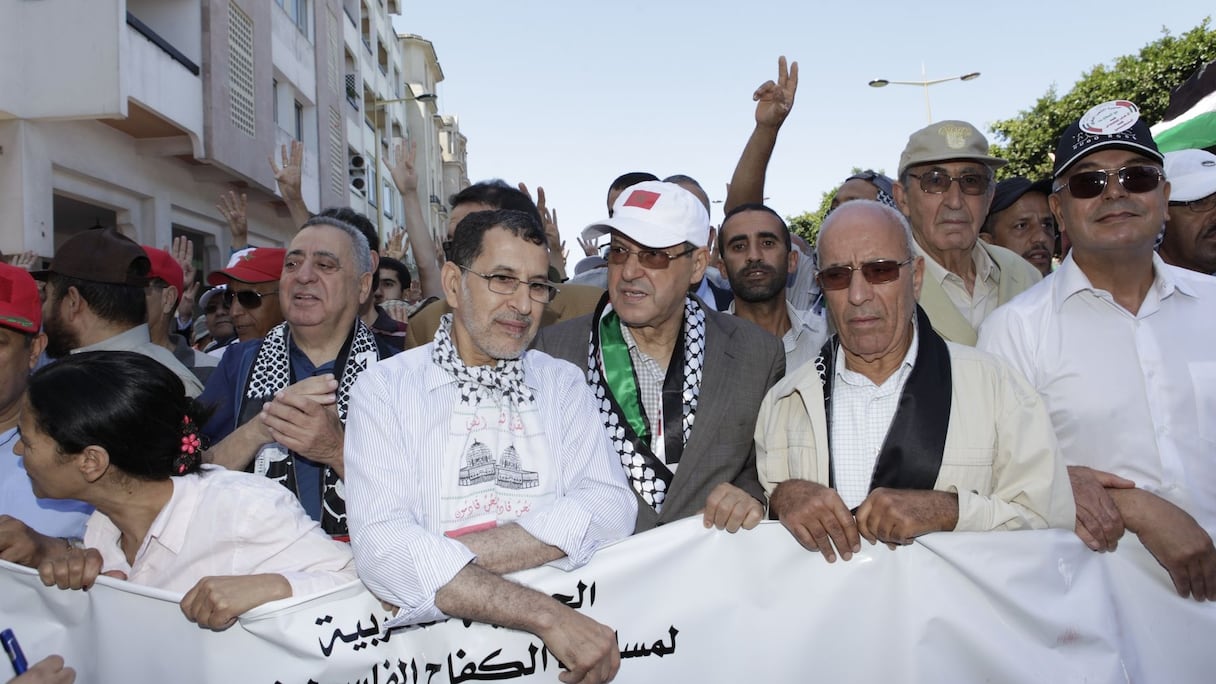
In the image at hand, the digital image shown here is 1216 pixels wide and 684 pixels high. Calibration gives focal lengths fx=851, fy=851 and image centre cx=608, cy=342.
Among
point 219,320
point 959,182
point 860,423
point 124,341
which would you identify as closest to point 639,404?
point 860,423

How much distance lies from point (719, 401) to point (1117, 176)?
1643 mm

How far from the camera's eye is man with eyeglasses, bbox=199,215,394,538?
10.0ft

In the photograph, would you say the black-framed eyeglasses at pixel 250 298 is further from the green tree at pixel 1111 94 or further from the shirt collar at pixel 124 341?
the green tree at pixel 1111 94

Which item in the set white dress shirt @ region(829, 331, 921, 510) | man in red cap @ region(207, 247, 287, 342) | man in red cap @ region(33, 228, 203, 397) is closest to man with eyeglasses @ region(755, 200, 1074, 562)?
white dress shirt @ region(829, 331, 921, 510)

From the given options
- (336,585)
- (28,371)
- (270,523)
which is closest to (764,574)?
(336,585)

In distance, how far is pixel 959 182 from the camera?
399 centimetres

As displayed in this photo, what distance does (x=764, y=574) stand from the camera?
8.57 feet

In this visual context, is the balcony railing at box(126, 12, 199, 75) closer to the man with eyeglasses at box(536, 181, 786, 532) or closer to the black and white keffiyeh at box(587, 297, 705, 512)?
the man with eyeglasses at box(536, 181, 786, 532)

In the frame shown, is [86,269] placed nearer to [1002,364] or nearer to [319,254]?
[319,254]

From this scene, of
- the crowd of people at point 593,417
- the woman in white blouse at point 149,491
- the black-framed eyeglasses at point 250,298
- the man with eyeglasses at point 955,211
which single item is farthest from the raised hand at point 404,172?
the woman in white blouse at point 149,491

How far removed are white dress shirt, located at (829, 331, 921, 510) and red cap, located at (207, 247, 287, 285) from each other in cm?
293

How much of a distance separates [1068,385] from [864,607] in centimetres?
112

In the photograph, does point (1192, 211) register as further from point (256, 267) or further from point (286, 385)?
point (256, 267)

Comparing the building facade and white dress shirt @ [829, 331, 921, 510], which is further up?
the building facade
